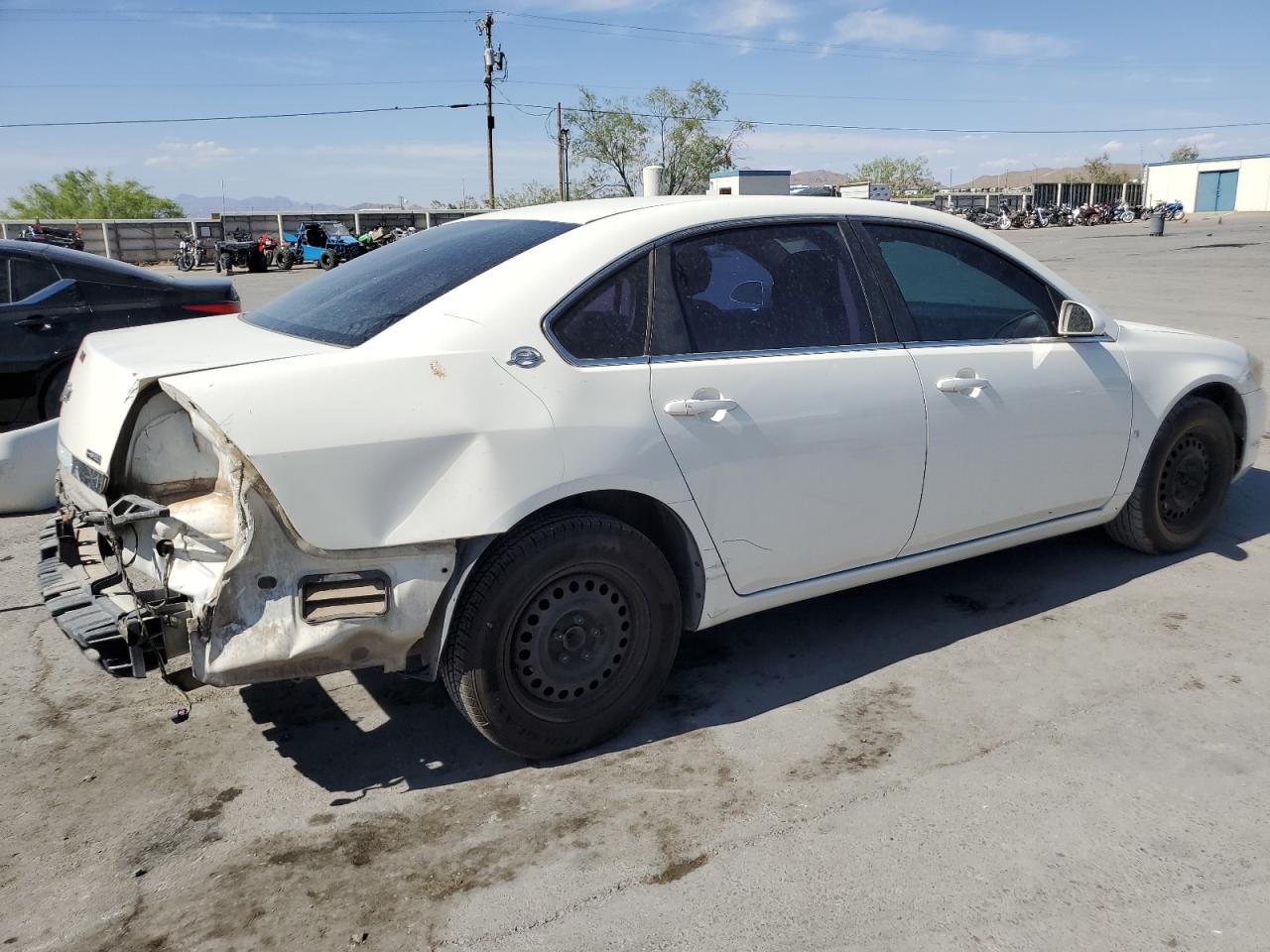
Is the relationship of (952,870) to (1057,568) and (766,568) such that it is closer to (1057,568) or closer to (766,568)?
(766,568)

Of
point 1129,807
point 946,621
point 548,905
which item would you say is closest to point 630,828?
point 548,905

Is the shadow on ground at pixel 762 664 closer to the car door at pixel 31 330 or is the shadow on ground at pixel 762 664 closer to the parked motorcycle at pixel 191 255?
the car door at pixel 31 330

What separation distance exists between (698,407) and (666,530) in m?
0.44

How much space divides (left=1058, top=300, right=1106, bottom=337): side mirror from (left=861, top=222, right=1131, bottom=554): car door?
5cm

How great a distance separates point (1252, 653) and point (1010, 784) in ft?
4.98

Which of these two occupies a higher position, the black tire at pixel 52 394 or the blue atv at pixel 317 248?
the blue atv at pixel 317 248

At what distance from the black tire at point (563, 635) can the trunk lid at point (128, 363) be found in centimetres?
86

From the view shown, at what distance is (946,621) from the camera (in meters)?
4.22

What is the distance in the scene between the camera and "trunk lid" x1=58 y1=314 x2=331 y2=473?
288 cm

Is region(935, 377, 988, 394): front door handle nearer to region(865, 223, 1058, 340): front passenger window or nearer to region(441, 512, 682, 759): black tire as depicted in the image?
region(865, 223, 1058, 340): front passenger window

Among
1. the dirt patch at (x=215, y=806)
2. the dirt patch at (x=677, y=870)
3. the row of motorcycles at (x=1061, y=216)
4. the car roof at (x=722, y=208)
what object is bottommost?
the dirt patch at (x=215, y=806)

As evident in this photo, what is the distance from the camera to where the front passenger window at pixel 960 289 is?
151 inches

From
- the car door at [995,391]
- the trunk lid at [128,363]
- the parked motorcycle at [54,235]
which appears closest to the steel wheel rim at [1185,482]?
the car door at [995,391]

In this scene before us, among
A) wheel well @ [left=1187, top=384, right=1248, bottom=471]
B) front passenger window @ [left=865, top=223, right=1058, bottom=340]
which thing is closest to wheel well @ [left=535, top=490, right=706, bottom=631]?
front passenger window @ [left=865, top=223, right=1058, bottom=340]
